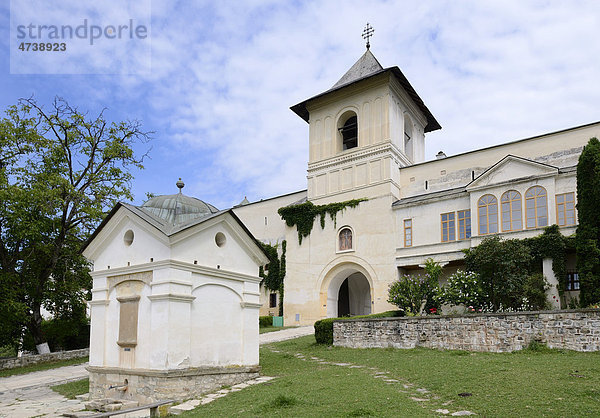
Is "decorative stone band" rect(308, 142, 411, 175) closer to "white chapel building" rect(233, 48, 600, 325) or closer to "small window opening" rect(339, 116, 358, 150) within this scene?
"white chapel building" rect(233, 48, 600, 325)

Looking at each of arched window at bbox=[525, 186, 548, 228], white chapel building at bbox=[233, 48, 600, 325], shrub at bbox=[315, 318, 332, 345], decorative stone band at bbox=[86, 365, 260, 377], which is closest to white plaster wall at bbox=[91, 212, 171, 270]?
decorative stone band at bbox=[86, 365, 260, 377]

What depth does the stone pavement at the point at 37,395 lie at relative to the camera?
39.3 ft

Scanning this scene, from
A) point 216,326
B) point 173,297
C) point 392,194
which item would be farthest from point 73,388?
point 392,194

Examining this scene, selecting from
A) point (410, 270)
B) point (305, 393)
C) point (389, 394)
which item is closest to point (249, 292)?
point (305, 393)

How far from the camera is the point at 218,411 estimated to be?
401 inches

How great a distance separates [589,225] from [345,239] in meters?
14.5

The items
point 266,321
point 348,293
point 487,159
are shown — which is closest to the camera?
point 487,159

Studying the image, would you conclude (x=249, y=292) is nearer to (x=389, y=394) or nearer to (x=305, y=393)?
(x=305, y=393)

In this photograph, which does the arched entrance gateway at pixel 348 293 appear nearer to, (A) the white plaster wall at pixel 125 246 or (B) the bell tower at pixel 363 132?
(B) the bell tower at pixel 363 132

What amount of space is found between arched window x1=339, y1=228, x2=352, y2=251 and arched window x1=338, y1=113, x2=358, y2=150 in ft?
20.1

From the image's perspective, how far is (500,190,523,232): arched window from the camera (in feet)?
81.8

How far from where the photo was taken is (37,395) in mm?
14328

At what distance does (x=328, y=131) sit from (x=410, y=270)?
35.8 ft

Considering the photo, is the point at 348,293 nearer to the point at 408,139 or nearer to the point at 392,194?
the point at 392,194
